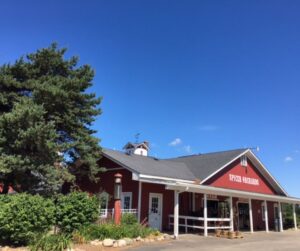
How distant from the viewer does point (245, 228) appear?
2669 cm

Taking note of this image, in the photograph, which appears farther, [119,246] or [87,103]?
[87,103]

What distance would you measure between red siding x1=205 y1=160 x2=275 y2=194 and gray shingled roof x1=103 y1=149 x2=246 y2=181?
0.69 m

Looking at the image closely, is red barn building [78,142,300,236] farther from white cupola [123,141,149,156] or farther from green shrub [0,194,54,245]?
green shrub [0,194,54,245]

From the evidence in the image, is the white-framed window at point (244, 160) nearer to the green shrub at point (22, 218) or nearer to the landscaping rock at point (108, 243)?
the landscaping rock at point (108, 243)

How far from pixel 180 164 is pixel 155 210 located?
21.6 feet

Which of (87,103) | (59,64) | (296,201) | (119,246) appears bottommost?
(119,246)

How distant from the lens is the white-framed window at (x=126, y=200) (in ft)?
69.2

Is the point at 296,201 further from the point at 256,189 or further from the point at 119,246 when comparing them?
the point at 119,246

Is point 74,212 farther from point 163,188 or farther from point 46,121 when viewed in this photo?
point 163,188

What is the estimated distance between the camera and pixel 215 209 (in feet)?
80.9

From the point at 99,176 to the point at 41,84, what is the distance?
7764 mm

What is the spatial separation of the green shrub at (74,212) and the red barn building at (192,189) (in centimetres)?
473

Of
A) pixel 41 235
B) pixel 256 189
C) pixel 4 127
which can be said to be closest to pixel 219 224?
pixel 256 189

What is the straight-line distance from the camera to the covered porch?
1973cm
